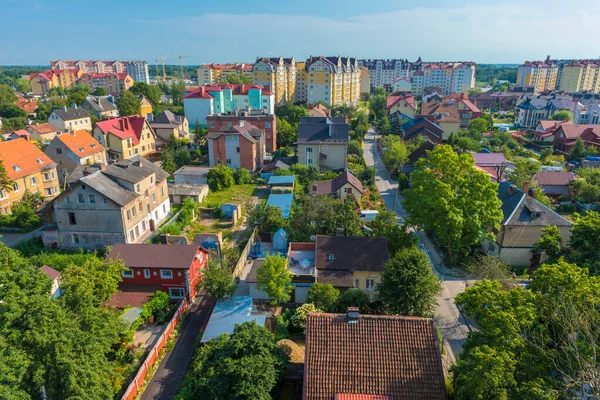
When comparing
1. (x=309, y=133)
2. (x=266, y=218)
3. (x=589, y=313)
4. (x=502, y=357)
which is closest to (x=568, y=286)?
(x=589, y=313)

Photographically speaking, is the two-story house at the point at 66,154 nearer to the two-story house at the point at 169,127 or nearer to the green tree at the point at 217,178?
the green tree at the point at 217,178

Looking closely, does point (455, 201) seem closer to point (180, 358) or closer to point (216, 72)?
point (180, 358)

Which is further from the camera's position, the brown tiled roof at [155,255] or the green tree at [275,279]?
the brown tiled roof at [155,255]

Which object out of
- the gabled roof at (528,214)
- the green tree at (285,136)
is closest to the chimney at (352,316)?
the gabled roof at (528,214)

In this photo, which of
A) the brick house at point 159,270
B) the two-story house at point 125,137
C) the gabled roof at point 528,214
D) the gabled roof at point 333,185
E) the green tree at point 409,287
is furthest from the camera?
the two-story house at point 125,137

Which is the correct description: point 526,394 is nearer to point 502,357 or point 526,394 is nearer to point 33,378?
point 502,357

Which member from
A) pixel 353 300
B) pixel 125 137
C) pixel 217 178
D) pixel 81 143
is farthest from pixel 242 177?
pixel 353 300

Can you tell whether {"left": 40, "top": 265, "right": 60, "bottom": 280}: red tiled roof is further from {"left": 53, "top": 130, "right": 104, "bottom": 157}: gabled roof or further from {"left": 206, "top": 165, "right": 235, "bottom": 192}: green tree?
{"left": 53, "top": 130, "right": 104, "bottom": 157}: gabled roof
